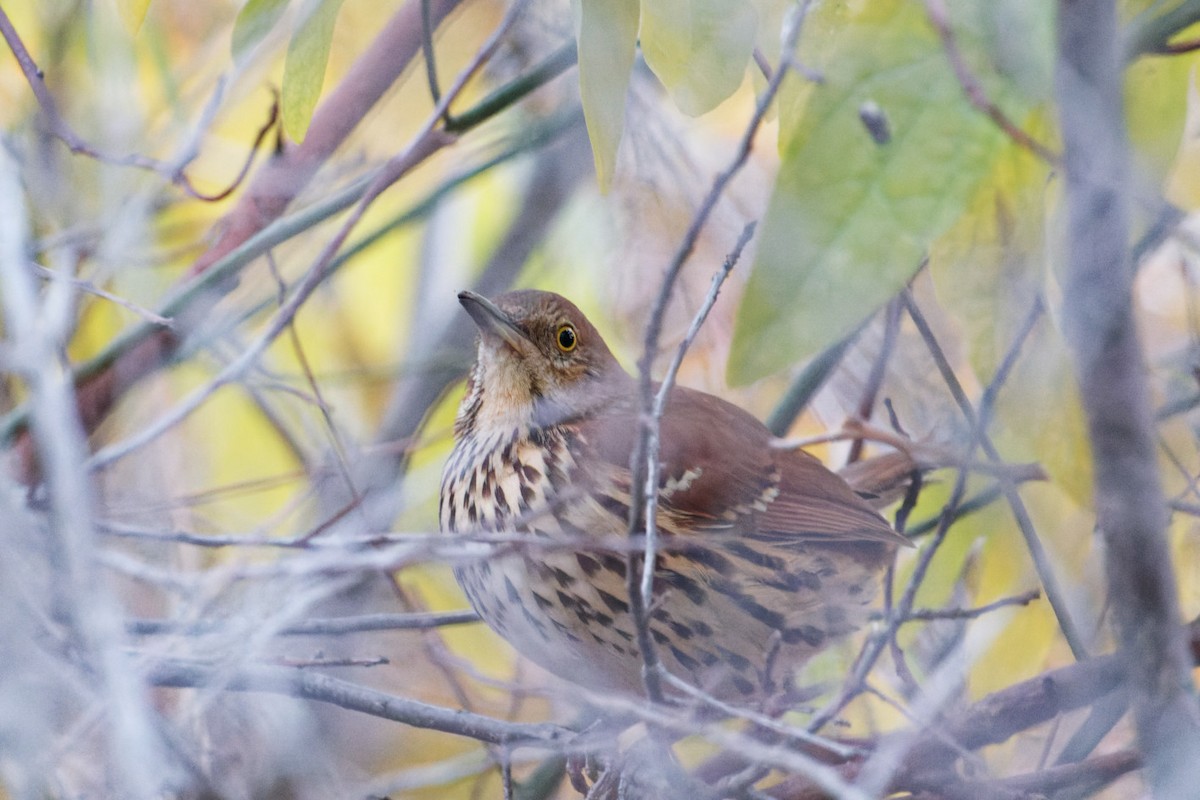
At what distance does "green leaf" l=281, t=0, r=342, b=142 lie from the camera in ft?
5.90

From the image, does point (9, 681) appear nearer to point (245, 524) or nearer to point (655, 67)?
point (655, 67)

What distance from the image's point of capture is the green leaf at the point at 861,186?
1.49 m

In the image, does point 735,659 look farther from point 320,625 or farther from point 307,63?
point 307,63

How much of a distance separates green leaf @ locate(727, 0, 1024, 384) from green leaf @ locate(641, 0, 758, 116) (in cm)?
12

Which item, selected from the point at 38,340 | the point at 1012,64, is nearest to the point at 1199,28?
the point at 1012,64

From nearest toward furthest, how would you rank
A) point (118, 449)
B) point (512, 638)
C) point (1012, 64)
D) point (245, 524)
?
point (1012, 64), point (118, 449), point (512, 638), point (245, 524)

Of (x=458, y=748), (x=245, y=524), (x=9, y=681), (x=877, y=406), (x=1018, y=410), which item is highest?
(x=877, y=406)

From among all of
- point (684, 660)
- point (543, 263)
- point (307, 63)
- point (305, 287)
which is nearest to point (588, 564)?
point (684, 660)

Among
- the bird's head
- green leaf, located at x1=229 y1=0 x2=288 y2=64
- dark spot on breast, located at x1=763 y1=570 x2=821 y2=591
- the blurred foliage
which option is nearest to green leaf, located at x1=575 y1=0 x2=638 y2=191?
the blurred foliage

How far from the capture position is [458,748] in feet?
11.6

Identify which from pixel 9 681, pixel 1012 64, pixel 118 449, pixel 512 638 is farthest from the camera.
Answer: pixel 512 638

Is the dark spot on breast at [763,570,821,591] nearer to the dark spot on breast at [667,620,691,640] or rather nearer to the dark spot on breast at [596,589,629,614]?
the dark spot on breast at [667,620,691,640]

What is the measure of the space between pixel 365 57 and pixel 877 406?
1.55 m

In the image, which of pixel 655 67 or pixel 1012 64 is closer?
pixel 1012 64
